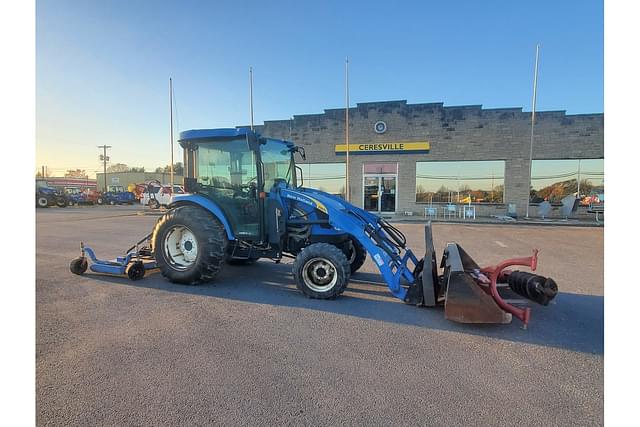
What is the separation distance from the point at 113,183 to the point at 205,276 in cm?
5908

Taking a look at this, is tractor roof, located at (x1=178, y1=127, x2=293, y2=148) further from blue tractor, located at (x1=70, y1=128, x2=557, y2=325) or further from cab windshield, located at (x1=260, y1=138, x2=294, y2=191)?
cab windshield, located at (x1=260, y1=138, x2=294, y2=191)

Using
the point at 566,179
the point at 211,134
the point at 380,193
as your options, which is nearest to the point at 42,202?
the point at 380,193

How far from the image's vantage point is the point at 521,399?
2500 millimetres

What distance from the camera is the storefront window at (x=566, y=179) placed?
17.7m

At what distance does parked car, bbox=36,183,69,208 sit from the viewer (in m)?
25.4

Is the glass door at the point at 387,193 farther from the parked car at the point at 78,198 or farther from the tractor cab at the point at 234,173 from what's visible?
the parked car at the point at 78,198

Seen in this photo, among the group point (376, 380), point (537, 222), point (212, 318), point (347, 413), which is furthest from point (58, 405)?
point (537, 222)

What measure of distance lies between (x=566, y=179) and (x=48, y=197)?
36.2m

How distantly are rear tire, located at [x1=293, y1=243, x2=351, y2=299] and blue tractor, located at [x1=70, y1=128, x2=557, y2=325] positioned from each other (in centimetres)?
1

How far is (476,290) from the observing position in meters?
3.55

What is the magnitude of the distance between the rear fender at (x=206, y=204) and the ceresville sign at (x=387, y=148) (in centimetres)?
1504

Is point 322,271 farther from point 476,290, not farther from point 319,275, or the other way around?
point 476,290

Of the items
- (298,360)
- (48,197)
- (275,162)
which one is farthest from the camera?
(48,197)

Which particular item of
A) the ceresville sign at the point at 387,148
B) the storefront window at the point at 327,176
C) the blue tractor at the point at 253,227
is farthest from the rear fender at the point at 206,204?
the ceresville sign at the point at 387,148
